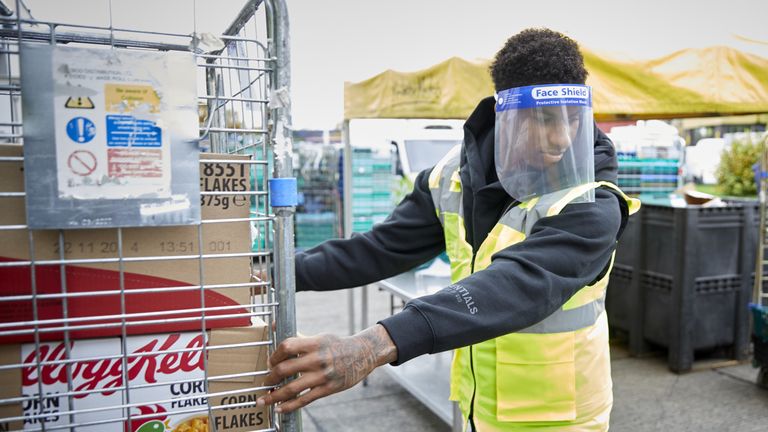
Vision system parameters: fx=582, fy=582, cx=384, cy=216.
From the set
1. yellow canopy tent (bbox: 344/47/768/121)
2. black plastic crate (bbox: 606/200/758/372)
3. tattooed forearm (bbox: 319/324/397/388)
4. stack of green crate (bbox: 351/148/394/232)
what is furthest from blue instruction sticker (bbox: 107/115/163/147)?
black plastic crate (bbox: 606/200/758/372)

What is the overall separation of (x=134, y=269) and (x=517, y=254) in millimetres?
855

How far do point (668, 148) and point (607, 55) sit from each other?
353cm

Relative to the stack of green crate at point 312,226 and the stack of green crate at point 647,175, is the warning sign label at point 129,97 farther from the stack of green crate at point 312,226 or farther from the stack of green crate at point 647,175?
the stack of green crate at point 312,226

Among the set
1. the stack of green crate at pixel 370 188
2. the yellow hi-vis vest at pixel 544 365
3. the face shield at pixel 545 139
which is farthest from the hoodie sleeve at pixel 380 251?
the stack of green crate at pixel 370 188

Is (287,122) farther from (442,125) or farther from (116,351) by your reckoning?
(442,125)

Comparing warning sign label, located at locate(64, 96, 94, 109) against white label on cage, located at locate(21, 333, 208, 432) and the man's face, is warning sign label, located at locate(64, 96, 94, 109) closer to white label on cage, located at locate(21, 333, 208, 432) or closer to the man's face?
white label on cage, located at locate(21, 333, 208, 432)

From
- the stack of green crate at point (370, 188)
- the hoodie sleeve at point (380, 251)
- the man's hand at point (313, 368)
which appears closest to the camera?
the man's hand at point (313, 368)

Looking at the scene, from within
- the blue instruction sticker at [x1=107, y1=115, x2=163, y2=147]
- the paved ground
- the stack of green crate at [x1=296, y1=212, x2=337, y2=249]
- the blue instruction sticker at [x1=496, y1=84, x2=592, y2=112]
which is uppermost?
the blue instruction sticker at [x1=496, y1=84, x2=592, y2=112]

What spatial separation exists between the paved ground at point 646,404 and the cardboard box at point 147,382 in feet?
9.43

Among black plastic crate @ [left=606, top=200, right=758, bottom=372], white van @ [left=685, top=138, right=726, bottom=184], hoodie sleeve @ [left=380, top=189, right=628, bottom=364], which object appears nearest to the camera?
hoodie sleeve @ [left=380, top=189, right=628, bottom=364]

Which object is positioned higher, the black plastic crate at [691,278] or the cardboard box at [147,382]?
the cardboard box at [147,382]

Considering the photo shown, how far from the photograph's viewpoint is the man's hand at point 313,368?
1.11 m

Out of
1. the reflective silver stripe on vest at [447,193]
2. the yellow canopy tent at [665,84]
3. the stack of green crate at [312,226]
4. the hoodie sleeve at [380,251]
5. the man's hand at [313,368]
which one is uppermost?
the yellow canopy tent at [665,84]

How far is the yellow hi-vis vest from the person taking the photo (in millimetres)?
1699
